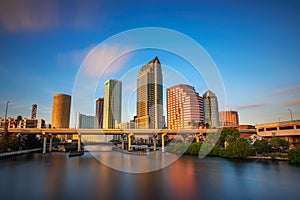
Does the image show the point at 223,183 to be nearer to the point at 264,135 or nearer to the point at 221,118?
the point at 264,135

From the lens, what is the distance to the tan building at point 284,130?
34312 millimetres

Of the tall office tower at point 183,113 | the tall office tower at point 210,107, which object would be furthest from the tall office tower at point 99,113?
the tall office tower at point 210,107

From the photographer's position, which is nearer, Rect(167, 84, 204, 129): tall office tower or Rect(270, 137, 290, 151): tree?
Rect(270, 137, 290, 151): tree

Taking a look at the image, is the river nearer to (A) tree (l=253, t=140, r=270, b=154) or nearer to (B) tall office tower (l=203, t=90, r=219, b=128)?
(A) tree (l=253, t=140, r=270, b=154)

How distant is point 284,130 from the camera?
36.4m

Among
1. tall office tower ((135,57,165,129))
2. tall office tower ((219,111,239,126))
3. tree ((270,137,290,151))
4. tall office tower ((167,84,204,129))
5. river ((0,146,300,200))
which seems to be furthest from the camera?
tall office tower ((219,111,239,126))

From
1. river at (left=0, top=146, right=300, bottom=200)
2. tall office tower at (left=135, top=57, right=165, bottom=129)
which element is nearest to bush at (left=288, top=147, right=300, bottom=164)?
river at (left=0, top=146, right=300, bottom=200)

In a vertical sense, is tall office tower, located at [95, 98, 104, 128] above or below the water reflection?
above

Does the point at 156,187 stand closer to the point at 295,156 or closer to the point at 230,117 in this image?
the point at 295,156

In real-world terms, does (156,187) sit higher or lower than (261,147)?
lower

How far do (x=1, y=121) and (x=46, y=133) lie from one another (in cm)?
4685

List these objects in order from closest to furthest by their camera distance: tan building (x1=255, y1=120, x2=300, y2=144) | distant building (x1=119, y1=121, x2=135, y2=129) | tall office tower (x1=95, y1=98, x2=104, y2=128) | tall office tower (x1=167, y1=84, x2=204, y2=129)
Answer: tan building (x1=255, y1=120, x2=300, y2=144) → distant building (x1=119, y1=121, x2=135, y2=129) → tall office tower (x1=95, y1=98, x2=104, y2=128) → tall office tower (x1=167, y1=84, x2=204, y2=129)

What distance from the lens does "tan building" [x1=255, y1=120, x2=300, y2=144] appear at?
113 feet

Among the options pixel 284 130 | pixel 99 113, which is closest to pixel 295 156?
pixel 284 130
